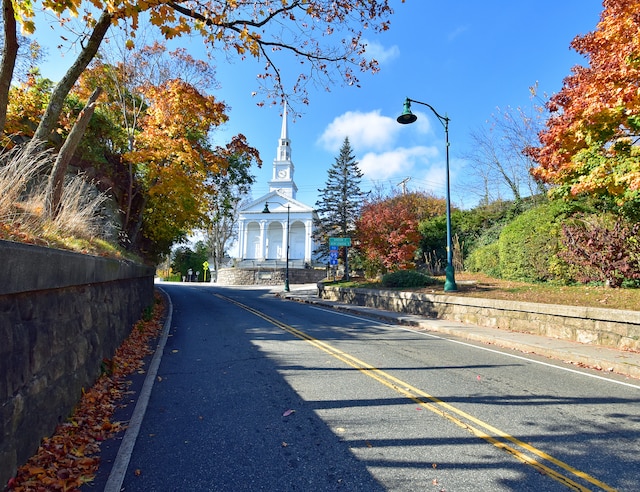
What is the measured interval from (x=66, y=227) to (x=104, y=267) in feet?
2.72

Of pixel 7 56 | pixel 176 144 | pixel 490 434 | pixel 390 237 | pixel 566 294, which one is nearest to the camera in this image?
pixel 490 434

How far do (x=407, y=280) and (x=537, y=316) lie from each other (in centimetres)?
891

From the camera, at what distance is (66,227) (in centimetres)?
577

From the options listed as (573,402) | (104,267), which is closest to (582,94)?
(573,402)

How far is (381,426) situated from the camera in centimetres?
396

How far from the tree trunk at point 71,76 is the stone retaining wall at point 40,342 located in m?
3.09

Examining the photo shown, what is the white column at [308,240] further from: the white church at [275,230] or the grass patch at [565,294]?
the grass patch at [565,294]

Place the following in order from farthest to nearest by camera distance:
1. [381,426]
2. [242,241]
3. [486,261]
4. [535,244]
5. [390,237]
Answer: [242,241] → [390,237] → [486,261] → [535,244] → [381,426]

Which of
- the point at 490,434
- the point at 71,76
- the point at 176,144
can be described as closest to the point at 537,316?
the point at 490,434

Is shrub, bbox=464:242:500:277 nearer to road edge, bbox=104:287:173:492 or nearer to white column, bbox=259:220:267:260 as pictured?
road edge, bbox=104:287:173:492

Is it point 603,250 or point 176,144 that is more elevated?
point 176,144

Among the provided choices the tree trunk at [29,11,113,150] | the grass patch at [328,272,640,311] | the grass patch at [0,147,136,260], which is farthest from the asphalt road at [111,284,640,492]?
the tree trunk at [29,11,113,150]

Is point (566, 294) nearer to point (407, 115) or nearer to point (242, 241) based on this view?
point (407, 115)

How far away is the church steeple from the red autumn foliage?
5754cm
